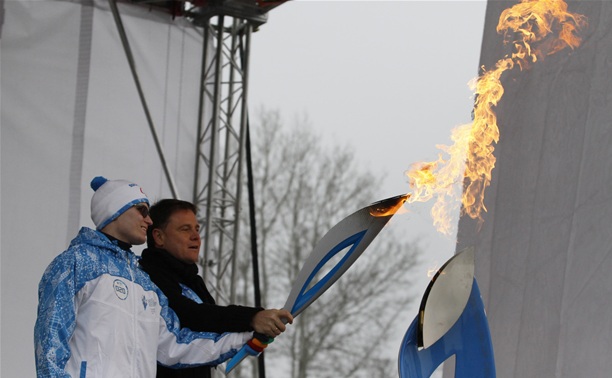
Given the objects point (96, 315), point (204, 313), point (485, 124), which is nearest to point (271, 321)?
point (204, 313)

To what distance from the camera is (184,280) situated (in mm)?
2512

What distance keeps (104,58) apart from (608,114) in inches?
111

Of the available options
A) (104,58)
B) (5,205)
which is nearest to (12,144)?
(5,205)

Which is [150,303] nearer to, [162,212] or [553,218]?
[162,212]

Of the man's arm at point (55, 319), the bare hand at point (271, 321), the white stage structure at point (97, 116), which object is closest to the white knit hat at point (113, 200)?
the man's arm at point (55, 319)

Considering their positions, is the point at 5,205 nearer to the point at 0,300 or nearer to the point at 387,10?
the point at 0,300

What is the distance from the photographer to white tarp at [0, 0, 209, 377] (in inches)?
168

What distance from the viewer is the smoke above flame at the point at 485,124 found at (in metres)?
2.38

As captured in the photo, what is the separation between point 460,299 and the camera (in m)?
2.20

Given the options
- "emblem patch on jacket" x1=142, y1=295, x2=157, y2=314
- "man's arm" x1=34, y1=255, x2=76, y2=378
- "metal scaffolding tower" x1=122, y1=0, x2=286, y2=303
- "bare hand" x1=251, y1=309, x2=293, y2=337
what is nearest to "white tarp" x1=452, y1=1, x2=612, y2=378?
"bare hand" x1=251, y1=309, x2=293, y2=337

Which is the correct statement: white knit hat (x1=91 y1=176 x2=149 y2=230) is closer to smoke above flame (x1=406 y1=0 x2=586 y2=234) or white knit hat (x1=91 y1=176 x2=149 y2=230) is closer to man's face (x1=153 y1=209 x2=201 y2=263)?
man's face (x1=153 y1=209 x2=201 y2=263)

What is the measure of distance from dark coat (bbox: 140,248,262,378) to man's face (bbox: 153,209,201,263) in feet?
0.06

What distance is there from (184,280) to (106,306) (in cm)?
37

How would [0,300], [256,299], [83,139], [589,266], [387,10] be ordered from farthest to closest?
[387,10], [256,299], [83,139], [0,300], [589,266]
